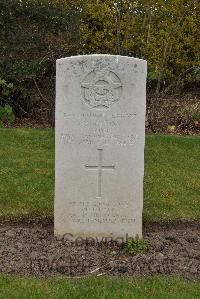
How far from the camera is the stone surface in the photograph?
518 cm

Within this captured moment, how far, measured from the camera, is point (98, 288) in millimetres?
A: 4266

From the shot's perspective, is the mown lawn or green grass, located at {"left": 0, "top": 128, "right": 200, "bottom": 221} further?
green grass, located at {"left": 0, "top": 128, "right": 200, "bottom": 221}

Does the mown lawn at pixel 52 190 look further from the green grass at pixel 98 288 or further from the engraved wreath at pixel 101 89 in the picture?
the engraved wreath at pixel 101 89

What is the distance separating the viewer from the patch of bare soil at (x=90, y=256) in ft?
15.4

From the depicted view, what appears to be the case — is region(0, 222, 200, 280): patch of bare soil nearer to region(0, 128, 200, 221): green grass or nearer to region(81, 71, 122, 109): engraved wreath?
region(0, 128, 200, 221): green grass

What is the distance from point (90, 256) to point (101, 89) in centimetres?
143

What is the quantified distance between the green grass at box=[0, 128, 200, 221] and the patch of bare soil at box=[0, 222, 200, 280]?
0.50 meters

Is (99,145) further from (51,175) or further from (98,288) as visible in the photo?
(51,175)

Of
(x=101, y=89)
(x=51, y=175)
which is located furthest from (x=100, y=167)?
(x=51, y=175)

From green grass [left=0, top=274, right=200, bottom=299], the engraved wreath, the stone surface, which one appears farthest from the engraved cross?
green grass [left=0, top=274, right=200, bottom=299]

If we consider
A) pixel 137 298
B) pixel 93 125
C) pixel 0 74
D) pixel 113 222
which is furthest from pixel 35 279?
pixel 0 74

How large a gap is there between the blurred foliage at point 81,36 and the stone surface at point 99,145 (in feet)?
19.9

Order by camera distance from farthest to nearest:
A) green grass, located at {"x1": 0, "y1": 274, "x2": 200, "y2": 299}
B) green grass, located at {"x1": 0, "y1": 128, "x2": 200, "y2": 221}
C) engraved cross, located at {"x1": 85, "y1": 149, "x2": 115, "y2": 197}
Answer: green grass, located at {"x1": 0, "y1": 128, "x2": 200, "y2": 221} → engraved cross, located at {"x1": 85, "y1": 149, "x2": 115, "y2": 197} → green grass, located at {"x1": 0, "y1": 274, "x2": 200, "y2": 299}

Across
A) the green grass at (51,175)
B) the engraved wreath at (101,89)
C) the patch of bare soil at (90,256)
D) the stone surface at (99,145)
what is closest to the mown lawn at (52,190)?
the green grass at (51,175)
